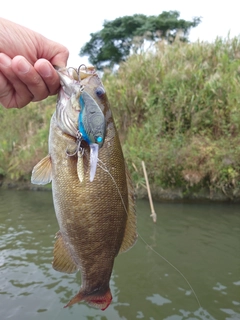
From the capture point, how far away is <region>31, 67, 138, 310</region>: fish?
5.49 ft

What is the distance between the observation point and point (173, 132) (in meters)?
11.8

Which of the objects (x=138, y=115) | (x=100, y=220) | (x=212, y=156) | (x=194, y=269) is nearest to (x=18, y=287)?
(x=194, y=269)

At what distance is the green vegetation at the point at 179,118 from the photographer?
412 inches

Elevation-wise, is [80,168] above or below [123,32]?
below

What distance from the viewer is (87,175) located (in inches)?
67.3

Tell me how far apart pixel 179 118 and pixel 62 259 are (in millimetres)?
10235

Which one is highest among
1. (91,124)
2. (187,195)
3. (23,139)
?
(23,139)

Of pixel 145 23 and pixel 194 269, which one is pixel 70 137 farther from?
pixel 145 23

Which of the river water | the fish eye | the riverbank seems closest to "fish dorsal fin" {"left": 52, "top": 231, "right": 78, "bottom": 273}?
the fish eye

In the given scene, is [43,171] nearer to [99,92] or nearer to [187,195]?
[99,92]

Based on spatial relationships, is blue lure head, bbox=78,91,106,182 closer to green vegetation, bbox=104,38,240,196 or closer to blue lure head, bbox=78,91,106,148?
blue lure head, bbox=78,91,106,148

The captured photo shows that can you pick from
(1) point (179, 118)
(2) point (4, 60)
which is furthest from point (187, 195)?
(2) point (4, 60)

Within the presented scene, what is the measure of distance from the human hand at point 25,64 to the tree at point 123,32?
26695 mm

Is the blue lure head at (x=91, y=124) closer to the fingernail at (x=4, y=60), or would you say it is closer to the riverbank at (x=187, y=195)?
the fingernail at (x=4, y=60)
